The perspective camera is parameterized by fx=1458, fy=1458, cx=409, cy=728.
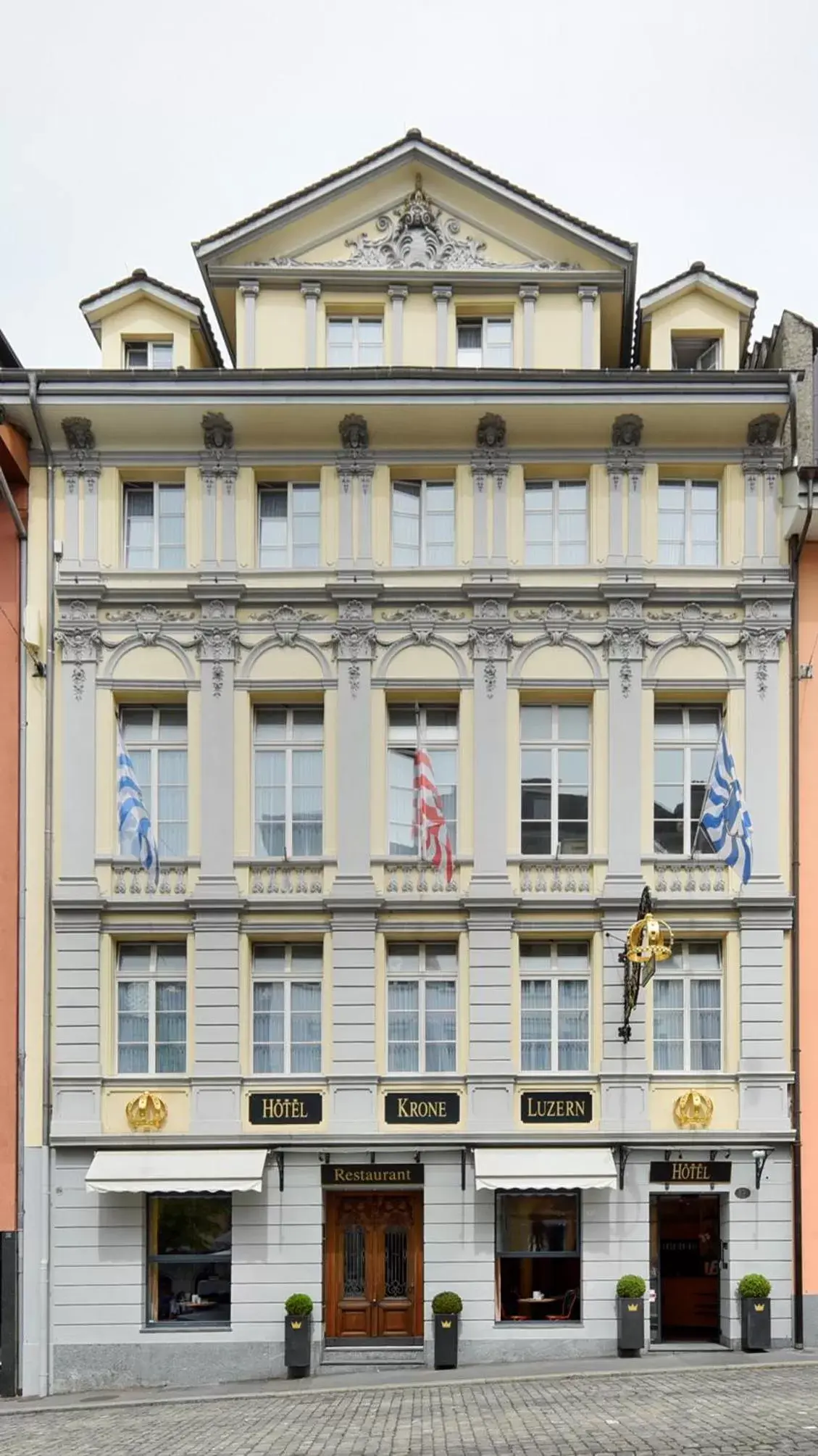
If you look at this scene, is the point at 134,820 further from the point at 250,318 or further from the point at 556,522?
the point at 250,318

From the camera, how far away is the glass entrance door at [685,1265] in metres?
23.4

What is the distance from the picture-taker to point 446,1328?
22.4 m

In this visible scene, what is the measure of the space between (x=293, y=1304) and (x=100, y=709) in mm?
9892

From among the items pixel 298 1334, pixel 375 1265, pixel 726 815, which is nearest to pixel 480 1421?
pixel 298 1334

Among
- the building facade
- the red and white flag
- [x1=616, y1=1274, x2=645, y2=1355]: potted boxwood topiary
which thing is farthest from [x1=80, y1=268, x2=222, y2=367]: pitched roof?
[x1=616, y1=1274, x2=645, y2=1355]: potted boxwood topiary

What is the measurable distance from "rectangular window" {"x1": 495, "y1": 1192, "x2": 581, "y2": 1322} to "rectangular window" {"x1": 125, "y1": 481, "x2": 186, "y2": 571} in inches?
466

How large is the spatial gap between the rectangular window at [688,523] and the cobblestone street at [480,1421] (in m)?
12.7

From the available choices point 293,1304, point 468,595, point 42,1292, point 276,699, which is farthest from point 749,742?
point 42,1292

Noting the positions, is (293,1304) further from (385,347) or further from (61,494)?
(385,347)

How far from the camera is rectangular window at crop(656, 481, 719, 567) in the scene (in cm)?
2456

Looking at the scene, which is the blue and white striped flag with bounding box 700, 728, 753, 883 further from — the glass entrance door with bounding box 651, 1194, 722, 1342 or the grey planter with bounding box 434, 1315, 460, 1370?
the grey planter with bounding box 434, 1315, 460, 1370

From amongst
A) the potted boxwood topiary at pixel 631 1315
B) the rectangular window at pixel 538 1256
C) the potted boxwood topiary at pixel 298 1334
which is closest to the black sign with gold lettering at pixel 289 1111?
the potted boxwood topiary at pixel 298 1334

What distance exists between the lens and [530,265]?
2486cm

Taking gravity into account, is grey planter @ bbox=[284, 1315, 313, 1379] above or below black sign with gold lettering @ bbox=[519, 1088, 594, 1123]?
below
